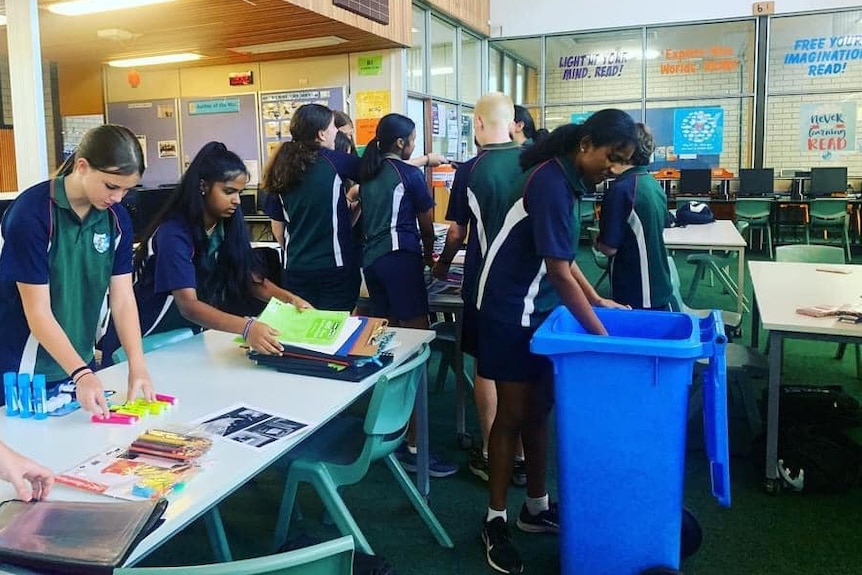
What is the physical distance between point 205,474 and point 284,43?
17.4 ft

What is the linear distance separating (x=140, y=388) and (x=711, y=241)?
4.58m

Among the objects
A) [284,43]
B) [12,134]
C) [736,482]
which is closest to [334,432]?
[736,482]

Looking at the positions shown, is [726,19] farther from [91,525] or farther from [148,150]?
[91,525]

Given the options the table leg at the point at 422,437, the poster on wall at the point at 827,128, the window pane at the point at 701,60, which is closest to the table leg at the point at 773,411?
the table leg at the point at 422,437

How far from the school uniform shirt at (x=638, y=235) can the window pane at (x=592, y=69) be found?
27.5ft

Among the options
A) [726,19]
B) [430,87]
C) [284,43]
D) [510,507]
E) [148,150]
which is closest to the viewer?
[510,507]

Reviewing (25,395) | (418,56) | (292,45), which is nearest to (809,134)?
(418,56)

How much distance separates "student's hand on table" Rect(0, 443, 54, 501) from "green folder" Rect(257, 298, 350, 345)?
1.01 meters

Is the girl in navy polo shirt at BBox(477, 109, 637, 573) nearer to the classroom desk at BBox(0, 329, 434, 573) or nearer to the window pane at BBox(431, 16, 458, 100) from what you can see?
the classroom desk at BBox(0, 329, 434, 573)

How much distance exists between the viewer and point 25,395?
1891 mm

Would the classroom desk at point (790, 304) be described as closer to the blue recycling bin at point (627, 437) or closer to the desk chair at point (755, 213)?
the blue recycling bin at point (627, 437)

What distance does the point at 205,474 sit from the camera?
5.16 ft

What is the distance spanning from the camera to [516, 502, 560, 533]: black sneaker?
2641mm

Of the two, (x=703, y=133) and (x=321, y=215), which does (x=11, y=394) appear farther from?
(x=703, y=133)
